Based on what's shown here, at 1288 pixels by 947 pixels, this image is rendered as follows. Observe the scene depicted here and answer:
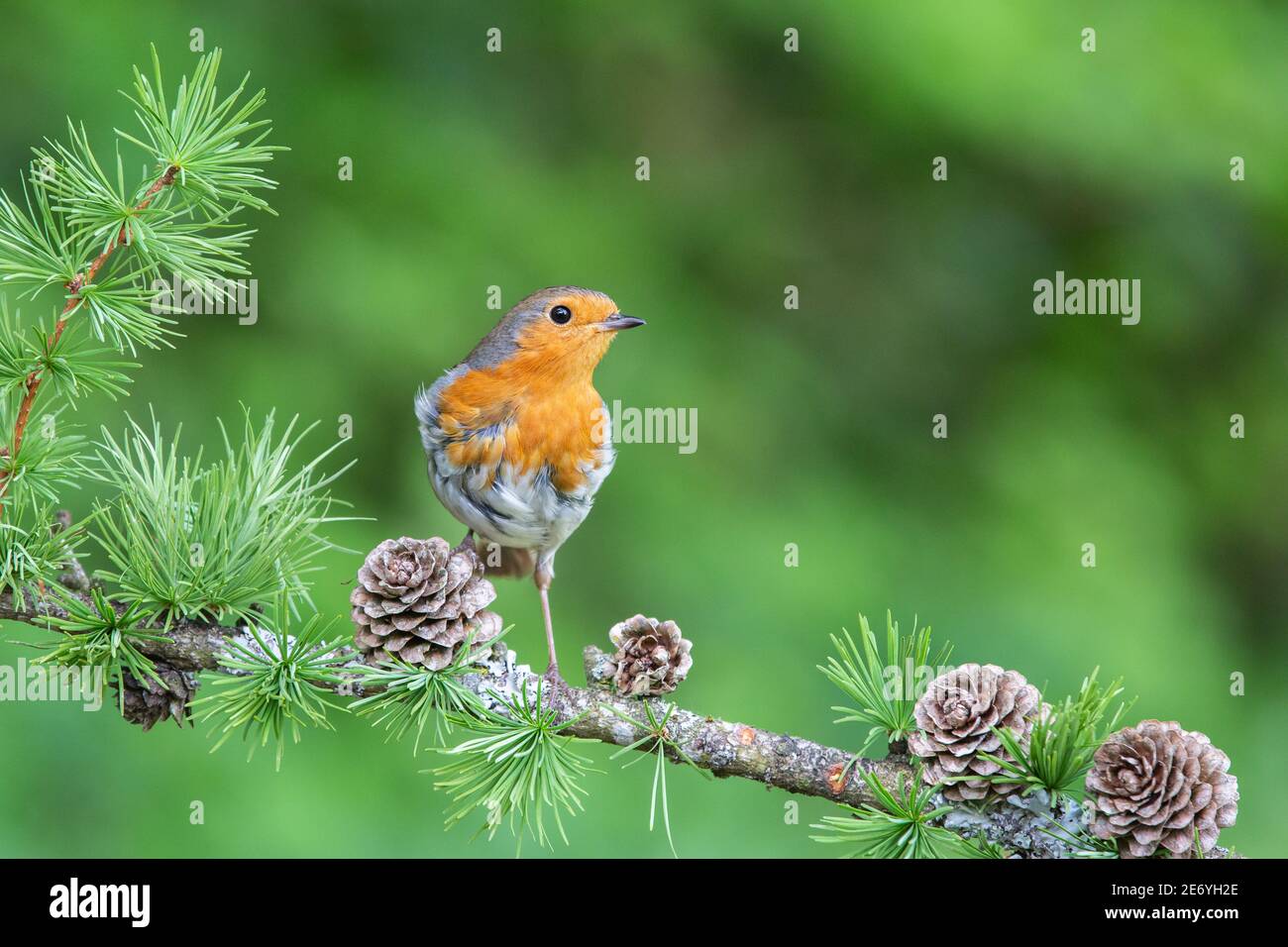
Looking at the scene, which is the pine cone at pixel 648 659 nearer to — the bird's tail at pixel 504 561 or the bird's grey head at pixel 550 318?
the bird's grey head at pixel 550 318

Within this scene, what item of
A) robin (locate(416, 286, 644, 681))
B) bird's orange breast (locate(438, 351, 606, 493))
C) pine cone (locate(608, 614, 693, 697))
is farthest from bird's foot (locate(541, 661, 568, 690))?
bird's orange breast (locate(438, 351, 606, 493))

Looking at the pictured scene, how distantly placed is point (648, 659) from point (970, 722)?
453 mm

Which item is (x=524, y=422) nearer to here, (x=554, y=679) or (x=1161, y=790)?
(x=554, y=679)

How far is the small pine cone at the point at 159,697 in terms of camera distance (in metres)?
1.79

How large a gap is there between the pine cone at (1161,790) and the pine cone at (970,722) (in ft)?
0.38

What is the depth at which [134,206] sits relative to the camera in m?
1.64

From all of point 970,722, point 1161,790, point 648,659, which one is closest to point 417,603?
point 648,659

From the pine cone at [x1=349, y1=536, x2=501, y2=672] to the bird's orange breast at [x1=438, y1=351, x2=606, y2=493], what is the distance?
0.75 metres

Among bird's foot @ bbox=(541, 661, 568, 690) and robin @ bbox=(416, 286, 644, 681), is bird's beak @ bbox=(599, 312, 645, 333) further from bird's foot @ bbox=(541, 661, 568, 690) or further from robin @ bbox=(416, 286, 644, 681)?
bird's foot @ bbox=(541, 661, 568, 690)

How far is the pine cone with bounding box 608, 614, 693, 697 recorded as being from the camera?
5.90 ft

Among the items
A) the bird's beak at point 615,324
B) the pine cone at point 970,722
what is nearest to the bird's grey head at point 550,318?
the bird's beak at point 615,324

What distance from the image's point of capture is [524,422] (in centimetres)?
256
